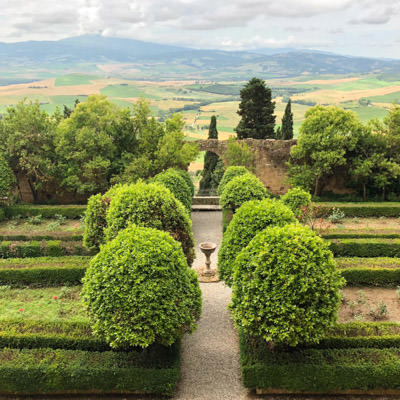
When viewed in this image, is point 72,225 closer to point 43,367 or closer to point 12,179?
point 12,179

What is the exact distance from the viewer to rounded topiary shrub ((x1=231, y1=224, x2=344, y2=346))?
7738 millimetres

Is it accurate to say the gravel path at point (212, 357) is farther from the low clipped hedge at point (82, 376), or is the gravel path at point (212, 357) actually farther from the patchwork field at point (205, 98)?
the patchwork field at point (205, 98)

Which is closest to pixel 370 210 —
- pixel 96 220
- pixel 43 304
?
pixel 96 220

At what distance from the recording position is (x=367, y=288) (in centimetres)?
1255

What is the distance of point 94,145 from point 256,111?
1408 cm

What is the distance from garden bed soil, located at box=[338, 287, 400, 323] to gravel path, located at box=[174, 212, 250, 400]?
11.9 ft

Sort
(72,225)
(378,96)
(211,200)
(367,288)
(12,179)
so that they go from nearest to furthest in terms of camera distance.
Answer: (367,288) < (72,225) < (12,179) < (211,200) < (378,96)

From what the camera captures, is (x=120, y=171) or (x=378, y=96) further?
(x=378, y=96)

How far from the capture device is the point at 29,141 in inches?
841

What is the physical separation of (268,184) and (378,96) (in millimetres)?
92549

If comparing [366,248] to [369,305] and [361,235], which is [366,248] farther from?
[369,305]

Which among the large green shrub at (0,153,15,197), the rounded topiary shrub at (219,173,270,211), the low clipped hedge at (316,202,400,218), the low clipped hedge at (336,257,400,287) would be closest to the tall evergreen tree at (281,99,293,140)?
the low clipped hedge at (316,202,400,218)

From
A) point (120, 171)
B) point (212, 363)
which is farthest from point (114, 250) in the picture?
point (120, 171)

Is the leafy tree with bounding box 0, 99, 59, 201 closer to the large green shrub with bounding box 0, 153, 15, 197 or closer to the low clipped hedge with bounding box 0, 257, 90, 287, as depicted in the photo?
the large green shrub with bounding box 0, 153, 15, 197
